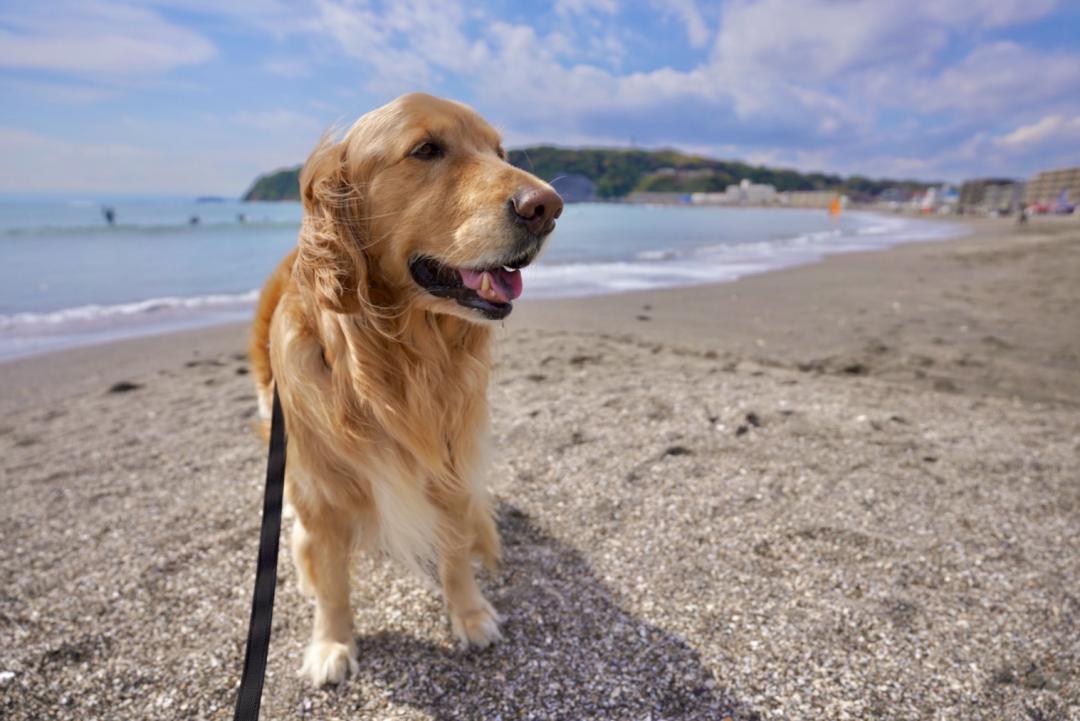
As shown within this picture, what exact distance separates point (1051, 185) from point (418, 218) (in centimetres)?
14911

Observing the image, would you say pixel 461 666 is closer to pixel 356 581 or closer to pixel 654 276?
pixel 356 581

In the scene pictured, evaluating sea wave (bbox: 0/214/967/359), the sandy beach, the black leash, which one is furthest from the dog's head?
sea wave (bbox: 0/214/967/359)

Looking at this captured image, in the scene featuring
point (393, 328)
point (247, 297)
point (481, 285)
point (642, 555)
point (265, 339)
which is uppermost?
point (481, 285)

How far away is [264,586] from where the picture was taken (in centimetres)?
182

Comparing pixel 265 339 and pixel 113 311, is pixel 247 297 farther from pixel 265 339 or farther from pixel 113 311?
pixel 265 339

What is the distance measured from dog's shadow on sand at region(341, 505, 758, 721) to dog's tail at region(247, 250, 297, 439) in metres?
1.25

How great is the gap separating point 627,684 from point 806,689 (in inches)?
24.5

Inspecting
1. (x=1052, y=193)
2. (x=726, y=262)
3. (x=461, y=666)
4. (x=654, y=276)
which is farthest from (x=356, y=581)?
(x=1052, y=193)

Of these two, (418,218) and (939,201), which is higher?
(939,201)

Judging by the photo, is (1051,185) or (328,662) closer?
(328,662)

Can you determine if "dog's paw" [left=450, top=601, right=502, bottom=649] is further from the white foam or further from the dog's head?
the white foam

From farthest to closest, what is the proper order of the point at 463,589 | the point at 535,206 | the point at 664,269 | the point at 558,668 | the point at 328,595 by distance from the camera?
the point at 664,269 → the point at 463,589 → the point at 328,595 → the point at 558,668 → the point at 535,206

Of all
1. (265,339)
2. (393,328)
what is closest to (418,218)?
(393,328)

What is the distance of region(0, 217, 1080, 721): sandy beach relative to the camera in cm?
210
